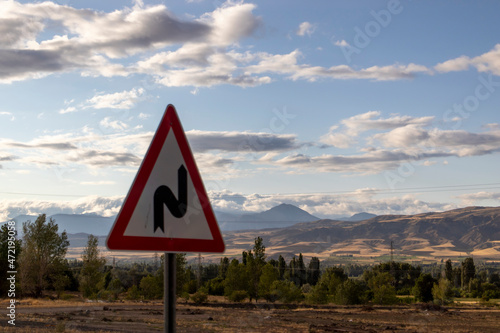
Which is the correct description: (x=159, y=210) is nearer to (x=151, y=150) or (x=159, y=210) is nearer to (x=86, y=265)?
(x=151, y=150)

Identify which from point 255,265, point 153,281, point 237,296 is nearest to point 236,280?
point 255,265

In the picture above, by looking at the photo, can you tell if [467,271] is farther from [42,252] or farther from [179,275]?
[42,252]

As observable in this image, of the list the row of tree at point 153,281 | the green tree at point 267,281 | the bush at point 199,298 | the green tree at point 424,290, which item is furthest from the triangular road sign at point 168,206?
the green tree at point 424,290

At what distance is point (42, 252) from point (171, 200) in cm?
10821

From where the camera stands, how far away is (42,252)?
101688 millimetres

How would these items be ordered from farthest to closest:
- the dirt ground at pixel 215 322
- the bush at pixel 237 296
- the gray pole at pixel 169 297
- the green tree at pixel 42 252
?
the bush at pixel 237 296 → the green tree at pixel 42 252 → the dirt ground at pixel 215 322 → the gray pole at pixel 169 297

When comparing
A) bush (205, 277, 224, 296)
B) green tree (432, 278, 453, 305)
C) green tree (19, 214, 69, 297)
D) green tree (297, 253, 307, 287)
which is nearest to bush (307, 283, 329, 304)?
bush (205, 277, 224, 296)

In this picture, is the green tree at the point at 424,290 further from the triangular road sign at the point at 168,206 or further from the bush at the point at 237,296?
the triangular road sign at the point at 168,206

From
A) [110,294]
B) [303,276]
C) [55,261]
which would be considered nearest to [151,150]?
[110,294]

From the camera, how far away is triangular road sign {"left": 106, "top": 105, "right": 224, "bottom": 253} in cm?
423

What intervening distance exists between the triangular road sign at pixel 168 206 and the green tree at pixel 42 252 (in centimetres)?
10060

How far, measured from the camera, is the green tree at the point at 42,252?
96000 millimetres

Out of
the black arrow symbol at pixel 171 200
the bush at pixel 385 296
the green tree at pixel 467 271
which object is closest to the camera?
the black arrow symbol at pixel 171 200

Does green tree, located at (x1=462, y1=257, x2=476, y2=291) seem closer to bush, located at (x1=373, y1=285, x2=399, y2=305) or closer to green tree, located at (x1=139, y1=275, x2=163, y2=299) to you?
bush, located at (x1=373, y1=285, x2=399, y2=305)
